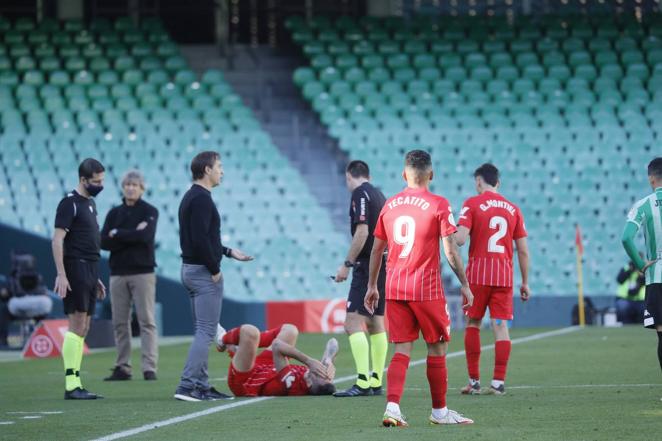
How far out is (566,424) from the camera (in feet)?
28.4

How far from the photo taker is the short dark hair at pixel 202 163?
11367 mm

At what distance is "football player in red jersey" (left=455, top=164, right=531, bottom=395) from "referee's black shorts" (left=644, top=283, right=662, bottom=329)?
4.83 feet

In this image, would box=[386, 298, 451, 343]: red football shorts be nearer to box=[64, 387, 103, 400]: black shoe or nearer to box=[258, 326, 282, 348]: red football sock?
box=[258, 326, 282, 348]: red football sock

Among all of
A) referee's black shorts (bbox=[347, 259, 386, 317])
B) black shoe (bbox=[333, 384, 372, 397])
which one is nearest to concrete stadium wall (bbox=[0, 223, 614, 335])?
referee's black shorts (bbox=[347, 259, 386, 317])

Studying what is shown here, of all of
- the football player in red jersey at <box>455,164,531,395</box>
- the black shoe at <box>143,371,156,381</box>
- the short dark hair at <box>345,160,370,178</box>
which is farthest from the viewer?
the black shoe at <box>143,371,156,381</box>

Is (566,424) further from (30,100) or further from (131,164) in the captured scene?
(30,100)

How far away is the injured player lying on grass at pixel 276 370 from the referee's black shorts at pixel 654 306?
9.32 feet

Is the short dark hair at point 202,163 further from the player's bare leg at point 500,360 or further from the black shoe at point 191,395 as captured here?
the player's bare leg at point 500,360

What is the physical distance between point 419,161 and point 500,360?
3.04 m

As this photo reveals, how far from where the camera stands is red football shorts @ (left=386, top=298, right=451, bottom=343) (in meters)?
8.83

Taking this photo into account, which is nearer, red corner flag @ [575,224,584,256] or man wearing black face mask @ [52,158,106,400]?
man wearing black face mask @ [52,158,106,400]

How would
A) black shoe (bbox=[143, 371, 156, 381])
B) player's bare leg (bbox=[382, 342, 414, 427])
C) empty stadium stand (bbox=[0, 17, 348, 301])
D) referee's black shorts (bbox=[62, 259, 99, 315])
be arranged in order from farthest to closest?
empty stadium stand (bbox=[0, 17, 348, 301]) < black shoe (bbox=[143, 371, 156, 381]) < referee's black shorts (bbox=[62, 259, 99, 315]) < player's bare leg (bbox=[382, 342, 414, 427])

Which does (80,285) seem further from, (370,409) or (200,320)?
(370,409)

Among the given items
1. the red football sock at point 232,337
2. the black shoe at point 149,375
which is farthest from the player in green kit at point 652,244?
the black shoe at point 149,375
